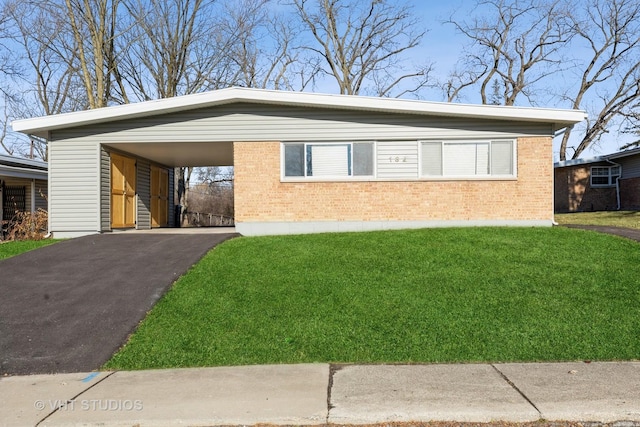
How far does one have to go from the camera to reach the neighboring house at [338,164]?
12523mm

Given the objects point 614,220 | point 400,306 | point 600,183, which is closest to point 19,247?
point 400,306

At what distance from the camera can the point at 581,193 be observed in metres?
25.7

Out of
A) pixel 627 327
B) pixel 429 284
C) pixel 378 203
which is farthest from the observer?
pixel 378 203

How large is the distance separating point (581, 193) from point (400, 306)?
23.1 meters

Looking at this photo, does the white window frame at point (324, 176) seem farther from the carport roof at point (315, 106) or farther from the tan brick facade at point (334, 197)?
the carport roof at point (315, 106)

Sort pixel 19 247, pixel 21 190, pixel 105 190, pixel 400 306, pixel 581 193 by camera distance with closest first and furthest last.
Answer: pixel 400 306 → pixel 19 247 → pixel 105 190 → pixel 21 190 → pixel 581 193

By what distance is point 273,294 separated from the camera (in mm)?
7254

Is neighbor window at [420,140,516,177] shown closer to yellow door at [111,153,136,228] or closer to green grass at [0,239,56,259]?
yellow door at [111,153,136,228]

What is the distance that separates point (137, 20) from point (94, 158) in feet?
50.2

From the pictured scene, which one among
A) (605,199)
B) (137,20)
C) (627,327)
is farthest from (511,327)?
(137,20)

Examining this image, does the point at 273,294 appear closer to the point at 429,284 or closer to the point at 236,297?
the point at 236,297

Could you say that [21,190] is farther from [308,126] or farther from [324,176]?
[324,176]

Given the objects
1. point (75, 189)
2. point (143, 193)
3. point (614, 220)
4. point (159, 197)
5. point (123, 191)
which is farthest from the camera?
point (159, 197)

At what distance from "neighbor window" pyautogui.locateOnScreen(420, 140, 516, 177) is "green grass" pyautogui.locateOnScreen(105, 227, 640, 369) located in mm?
3063
